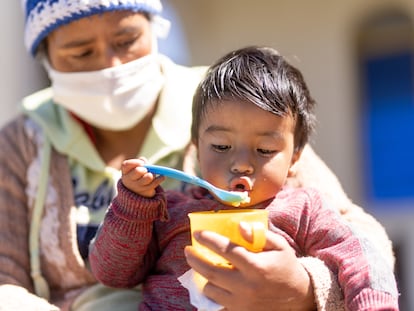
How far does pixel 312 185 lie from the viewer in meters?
2.78

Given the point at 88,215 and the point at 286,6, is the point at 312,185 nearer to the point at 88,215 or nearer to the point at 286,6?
the point at 88,215

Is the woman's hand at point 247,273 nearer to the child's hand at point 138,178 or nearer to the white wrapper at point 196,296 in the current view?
the white wrapper at point 196,296

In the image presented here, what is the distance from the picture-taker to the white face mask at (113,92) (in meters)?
2.96

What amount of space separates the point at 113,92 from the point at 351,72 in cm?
485

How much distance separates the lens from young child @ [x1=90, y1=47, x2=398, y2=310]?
2377 millimetres

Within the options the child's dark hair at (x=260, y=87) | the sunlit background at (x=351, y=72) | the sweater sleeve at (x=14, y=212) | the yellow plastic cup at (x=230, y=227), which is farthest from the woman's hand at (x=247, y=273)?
the sunlit background at (x=351, y=72)

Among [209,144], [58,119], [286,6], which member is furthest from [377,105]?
[209,144]

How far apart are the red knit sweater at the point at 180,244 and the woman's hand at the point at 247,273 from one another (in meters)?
0.17

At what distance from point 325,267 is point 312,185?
17.8 inches

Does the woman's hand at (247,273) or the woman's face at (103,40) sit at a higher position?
the woman's face at (103,40)

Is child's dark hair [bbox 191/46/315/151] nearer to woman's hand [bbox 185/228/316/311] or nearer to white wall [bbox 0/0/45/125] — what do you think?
woman's hand [bbox 185/228/316/311]

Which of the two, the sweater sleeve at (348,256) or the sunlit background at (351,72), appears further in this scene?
the sunlit background at (351,72)

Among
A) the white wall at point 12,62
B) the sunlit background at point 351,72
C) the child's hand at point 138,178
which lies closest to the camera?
the child's hand at point 138,178

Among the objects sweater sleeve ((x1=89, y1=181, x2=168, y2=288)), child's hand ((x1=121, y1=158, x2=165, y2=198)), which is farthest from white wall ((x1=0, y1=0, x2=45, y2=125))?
child's hand ((x1=121, y1=158, x2=165, y2=198))
